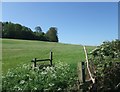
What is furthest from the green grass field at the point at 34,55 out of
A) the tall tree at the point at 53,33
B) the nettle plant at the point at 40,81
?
the nettle plant at the point at 40,81

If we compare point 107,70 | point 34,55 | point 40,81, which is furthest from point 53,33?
point 107,70

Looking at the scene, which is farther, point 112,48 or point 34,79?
point 112,48

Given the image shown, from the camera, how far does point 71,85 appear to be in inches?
298

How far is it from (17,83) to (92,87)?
7.03 ft

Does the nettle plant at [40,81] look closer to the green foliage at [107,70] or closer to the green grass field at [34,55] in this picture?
the green foliage at [107,70]

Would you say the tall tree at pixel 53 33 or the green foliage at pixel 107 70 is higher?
the tall tree at pixel 53 33

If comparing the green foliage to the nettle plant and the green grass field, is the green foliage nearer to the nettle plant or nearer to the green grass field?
the nettle plant

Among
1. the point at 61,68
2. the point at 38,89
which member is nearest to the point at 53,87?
the point at 38,89

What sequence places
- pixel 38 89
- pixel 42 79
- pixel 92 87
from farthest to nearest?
pixel 42 79
pixel 38 89
pixel 92 87

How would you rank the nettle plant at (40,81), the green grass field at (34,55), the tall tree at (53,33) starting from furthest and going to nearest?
1. the tall tree at (53,33)
2. the green grass field at (34,55)
3. the nettle plant at (40,81)

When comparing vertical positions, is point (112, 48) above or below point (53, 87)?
above

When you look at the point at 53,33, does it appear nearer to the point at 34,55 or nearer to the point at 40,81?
the point at 34,55

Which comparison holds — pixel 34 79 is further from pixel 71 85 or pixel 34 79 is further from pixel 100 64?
pixel 100 64

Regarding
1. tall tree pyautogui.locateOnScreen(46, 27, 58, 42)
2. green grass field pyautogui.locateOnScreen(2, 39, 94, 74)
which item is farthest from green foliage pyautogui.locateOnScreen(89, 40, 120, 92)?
tall tree pyautogui.locateOnScreen(46, 27, 58, 42)
